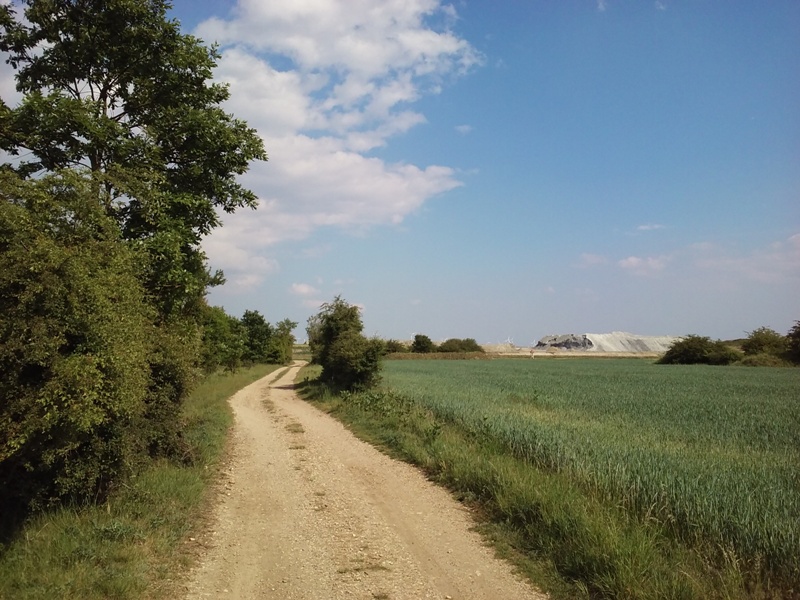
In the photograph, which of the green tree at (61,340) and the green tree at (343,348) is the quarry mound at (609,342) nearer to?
the green tree at (343,348)

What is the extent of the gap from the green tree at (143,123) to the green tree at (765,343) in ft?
241

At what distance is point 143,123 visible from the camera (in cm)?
1155

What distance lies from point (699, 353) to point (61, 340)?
268 feet

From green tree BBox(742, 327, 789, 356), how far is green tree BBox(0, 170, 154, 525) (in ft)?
→ 250

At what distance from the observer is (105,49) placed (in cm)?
1100

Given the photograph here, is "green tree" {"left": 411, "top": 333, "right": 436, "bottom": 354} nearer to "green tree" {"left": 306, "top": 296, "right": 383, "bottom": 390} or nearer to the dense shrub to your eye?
the dense shrub

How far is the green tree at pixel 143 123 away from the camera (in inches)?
383

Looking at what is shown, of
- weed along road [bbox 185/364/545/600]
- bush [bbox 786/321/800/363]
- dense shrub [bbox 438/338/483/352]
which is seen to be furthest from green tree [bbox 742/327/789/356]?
weed along road [bbox 185/364/545/600]

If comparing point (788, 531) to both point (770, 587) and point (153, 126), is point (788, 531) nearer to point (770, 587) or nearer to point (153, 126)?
point (770, 587)

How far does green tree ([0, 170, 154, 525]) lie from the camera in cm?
539

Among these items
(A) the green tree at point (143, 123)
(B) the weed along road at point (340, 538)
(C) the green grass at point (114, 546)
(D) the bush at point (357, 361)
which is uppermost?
(A) the green tree at point (143, 123)

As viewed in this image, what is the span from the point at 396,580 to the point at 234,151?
10.2 metres

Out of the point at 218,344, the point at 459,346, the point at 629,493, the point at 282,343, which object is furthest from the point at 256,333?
the point at 629,493

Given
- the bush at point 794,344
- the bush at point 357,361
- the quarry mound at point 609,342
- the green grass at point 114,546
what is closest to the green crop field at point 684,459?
the bush at point 357,361
